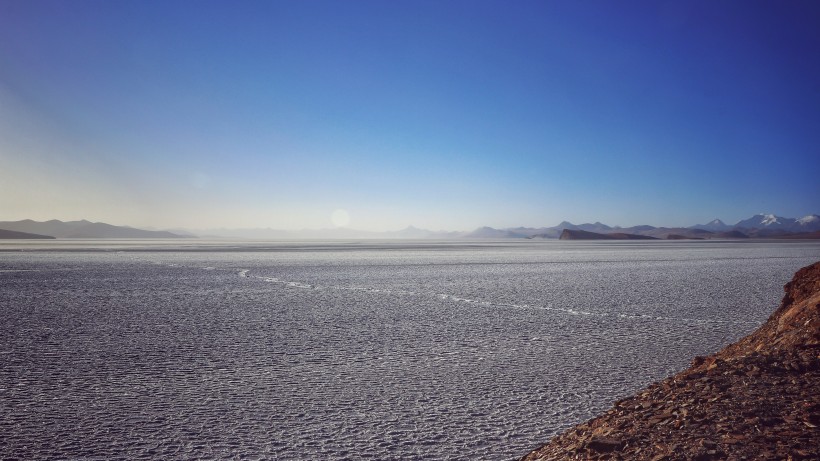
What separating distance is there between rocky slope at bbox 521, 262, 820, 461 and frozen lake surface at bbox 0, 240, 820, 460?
755 millimetres

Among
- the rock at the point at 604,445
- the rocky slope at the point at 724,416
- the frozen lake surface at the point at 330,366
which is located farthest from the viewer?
the frozen lake surface at the point at 330,366

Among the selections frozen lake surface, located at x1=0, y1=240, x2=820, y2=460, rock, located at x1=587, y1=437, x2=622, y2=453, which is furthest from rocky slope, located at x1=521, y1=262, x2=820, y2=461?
frozen lake surface, located at x1=0, y1=240, x2=820, y2=460

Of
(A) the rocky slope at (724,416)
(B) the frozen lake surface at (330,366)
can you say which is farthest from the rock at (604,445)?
(B) the frozen lake surface at (330,366)

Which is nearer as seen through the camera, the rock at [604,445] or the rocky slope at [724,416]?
the rocky slope at [724,416]

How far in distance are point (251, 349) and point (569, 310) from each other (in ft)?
17.8

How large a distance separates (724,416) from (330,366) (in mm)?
3667

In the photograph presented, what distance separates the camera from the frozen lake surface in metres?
3.54

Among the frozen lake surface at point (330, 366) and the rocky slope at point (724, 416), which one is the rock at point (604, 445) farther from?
the frozen lake surface at point (330, 366)

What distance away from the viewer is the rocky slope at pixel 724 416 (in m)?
2.34

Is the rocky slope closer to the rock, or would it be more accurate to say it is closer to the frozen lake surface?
the rock

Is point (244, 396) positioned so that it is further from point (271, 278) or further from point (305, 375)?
point (271, 278)

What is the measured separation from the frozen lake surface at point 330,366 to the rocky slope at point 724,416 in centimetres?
76

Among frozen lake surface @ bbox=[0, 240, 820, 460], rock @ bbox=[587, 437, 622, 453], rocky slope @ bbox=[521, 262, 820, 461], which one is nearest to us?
rocky slope @ bbox=[521, 262, 820, 461]

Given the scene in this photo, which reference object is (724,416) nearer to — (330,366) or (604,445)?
(604,445)
